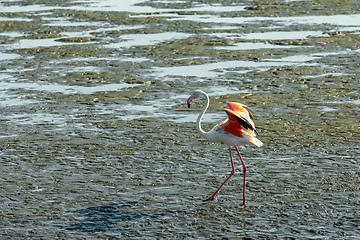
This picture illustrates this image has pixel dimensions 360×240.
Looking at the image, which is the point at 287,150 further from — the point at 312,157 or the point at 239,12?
the point at 239,12

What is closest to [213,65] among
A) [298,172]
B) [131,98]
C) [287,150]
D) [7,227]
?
[131,98]

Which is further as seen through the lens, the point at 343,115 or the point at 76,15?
the point at 76,15

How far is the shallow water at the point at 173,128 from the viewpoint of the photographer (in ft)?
21.5

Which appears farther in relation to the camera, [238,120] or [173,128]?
[173,128]

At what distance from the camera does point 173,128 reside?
9695 millimetres

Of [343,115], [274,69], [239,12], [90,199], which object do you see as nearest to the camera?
[90,199]

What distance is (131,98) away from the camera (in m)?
11.5

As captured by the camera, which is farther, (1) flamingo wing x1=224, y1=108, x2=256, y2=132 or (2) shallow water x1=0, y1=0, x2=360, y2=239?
(1) flamingo wing x1=224, y1=108, x2=256, y2=132

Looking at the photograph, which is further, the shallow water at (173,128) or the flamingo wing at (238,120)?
the flamingo wing at (238,120)

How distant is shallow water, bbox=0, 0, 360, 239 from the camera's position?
654 centimetres

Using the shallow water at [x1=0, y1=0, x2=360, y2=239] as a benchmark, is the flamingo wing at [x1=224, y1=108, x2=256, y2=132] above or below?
above

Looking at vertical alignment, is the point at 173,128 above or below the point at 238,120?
below

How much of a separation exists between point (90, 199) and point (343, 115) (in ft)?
15.6

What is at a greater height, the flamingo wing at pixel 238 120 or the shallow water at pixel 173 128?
the flamingo wing at pixel 238 120
